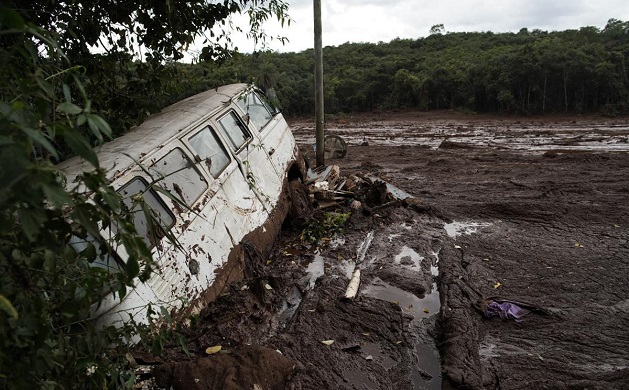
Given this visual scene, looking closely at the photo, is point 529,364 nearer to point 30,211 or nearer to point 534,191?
point 30,211

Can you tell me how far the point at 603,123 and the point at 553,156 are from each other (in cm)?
1029

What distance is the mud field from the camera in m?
3.32

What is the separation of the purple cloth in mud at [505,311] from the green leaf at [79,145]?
396cm

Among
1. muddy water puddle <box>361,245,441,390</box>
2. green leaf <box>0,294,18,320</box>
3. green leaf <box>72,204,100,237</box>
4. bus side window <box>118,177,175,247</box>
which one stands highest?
green leaf <box>72,204,100,237</box>

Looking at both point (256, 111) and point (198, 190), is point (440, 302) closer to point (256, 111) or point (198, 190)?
point (198, 190)

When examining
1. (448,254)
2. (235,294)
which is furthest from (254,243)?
(448,254)

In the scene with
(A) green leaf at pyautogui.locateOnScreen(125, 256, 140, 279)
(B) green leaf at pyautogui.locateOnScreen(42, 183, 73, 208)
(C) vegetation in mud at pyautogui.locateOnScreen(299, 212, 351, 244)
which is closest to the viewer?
(B) green leaf at pyautogui.locateOnScreen(42, 183, 73, 208)

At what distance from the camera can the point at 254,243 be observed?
4715 millimetres

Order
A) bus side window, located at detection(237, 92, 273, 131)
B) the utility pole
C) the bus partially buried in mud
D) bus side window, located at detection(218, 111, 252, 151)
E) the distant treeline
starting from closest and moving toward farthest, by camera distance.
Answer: the bus partially buried in mud → bus side window, located at detection(218, 111, 252, 151) → bus side window, located at detection(237, 92, 273, 131) → the utility pole → the distant treeline

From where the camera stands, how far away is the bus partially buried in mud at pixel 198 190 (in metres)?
3.29

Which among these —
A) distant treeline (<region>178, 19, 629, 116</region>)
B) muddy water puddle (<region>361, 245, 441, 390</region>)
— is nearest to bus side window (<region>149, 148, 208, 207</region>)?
muddy water puddle (<region>361, 245, 441, 390</region>)

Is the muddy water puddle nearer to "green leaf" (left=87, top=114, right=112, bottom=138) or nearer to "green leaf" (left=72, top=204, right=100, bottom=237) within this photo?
"green leaf" (left=72, top=204, right=100, bottom=237)

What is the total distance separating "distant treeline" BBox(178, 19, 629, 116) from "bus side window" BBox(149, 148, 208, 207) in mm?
13827

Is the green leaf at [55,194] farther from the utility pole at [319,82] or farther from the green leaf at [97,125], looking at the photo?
the utility pole at [319,82]
